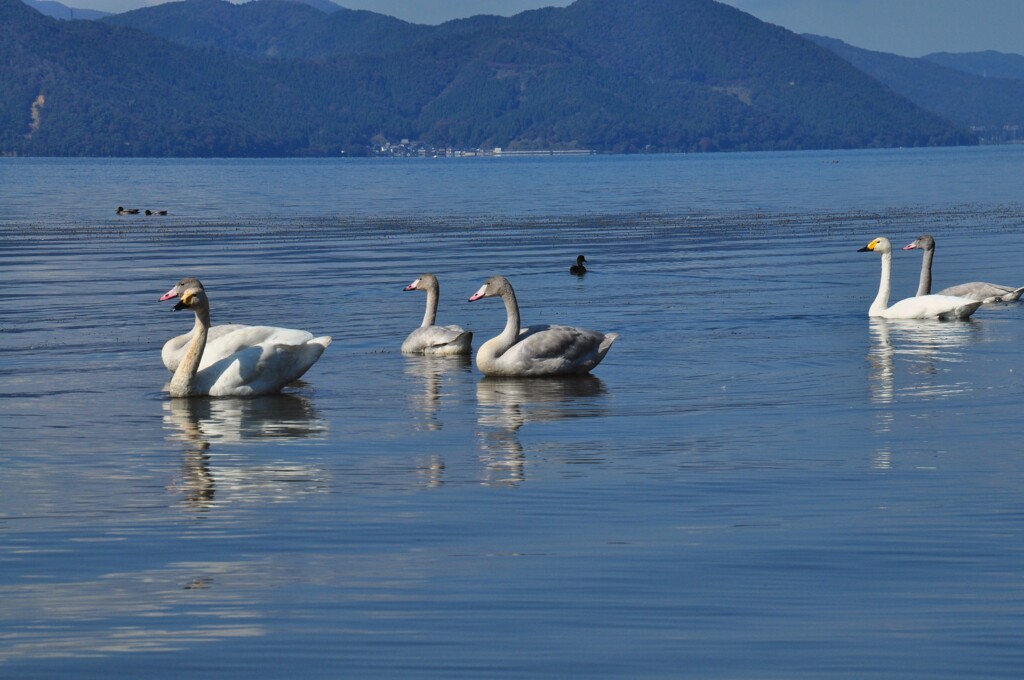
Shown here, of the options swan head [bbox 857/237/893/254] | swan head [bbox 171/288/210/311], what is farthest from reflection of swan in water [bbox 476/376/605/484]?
swan head [bbox 857/237/893/254]

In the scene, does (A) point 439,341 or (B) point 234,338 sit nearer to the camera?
(B) point 234,338

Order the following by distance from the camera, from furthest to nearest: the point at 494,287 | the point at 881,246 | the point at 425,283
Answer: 1. the point at 881,246
2. the point at 425,283
3. the point at 494,287

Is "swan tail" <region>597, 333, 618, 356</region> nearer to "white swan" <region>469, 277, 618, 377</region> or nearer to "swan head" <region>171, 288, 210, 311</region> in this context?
"white swan" <region>469, 277, 618, 377</region>

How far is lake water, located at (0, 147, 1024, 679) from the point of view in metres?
8.17

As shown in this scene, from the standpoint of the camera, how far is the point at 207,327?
1788 centimetres

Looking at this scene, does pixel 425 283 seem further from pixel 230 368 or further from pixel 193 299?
pixel 230 368

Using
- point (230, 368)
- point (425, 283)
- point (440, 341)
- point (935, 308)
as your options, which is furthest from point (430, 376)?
point (935, 308)

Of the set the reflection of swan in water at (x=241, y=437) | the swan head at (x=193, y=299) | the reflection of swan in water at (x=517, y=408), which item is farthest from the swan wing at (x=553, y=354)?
the swan head at (x=193, y=299)

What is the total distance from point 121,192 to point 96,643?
337ft

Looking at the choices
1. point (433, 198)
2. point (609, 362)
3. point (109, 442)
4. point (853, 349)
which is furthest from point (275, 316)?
point (433, 198)

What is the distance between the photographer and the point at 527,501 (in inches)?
460

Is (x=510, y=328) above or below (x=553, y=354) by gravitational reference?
Answer: above

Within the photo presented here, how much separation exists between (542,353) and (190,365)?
4032mm

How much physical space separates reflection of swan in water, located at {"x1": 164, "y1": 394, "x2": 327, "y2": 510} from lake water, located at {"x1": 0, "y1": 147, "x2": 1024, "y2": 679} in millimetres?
52
